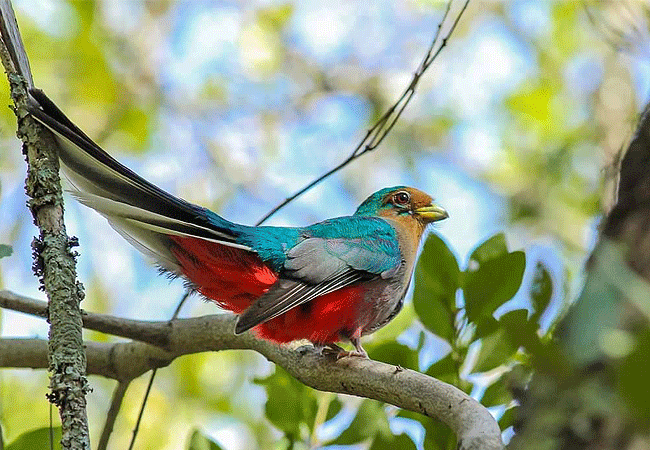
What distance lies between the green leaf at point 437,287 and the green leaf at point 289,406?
0.57 m

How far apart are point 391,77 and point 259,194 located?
75.3 inches

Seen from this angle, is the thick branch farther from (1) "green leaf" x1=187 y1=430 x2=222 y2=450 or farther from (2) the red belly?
(1) "green leaf" x1=187 y1=430 x2=222 y2=450

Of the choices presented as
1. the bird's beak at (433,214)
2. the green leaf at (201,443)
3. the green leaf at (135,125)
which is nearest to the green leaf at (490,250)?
the green leaf at (201,443)

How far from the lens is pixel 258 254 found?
399 cm

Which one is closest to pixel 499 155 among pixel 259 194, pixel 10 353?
pixel 259 194

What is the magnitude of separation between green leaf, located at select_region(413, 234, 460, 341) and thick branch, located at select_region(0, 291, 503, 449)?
0.33 metres

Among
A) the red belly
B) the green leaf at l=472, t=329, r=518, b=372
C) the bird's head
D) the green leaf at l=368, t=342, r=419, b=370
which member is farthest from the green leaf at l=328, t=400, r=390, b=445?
the bird's head

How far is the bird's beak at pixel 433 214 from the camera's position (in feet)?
17.0

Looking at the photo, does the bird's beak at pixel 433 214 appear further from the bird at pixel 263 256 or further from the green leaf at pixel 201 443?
the green leaf at pixel 201 443

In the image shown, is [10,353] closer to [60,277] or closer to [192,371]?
[60,277]

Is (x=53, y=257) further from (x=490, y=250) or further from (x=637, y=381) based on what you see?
(x=637, y=381)

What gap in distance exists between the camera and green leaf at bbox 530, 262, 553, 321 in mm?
1601

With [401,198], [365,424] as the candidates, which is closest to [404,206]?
[401,198]

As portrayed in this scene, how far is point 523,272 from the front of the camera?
129 inches
